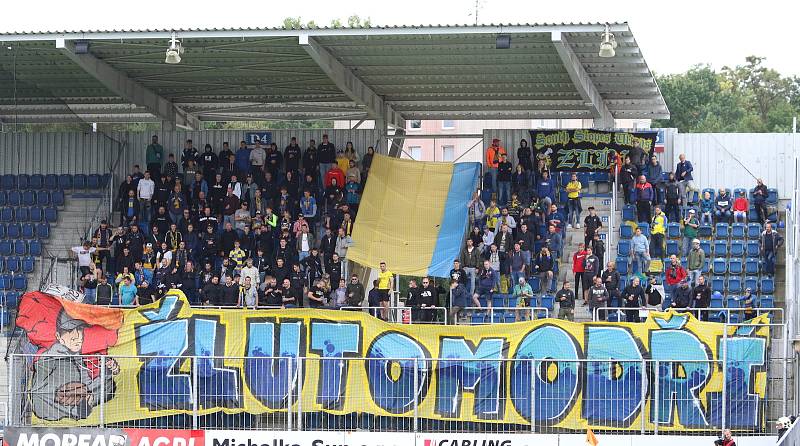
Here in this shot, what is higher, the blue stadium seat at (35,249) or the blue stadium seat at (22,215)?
the blue stadium seat at (22,215)

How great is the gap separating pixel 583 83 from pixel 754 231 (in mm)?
5381

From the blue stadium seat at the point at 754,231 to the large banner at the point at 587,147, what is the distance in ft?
10.7

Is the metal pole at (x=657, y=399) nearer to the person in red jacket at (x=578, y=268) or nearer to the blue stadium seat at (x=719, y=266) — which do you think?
the person in red jacket at (x=578, y=268)

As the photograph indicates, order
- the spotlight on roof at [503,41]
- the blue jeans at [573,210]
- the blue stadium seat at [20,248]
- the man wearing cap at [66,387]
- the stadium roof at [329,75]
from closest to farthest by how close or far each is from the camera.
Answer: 1. the man wearing cap at [66,387]
2. the spotlight on roof at [503,41]
3. the stadium roof at [329,75]
4. the blue jeans at [573,210]
5. the blue stadium seat at [20,248]

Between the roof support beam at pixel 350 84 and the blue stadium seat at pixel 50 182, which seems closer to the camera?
the roof support beam at pixel 350 84

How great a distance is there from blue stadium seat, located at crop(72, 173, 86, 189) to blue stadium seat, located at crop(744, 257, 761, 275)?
16903mm

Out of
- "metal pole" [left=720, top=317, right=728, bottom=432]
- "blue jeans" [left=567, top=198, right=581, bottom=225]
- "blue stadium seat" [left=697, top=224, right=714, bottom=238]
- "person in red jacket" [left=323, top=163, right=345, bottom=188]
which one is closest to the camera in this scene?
"metal pole" [left=720, top=317, right=728, bottom=432]

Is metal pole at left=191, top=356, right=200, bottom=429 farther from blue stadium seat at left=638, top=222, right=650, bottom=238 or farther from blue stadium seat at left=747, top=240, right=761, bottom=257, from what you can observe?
blue stadium seat at left=747, top=240, right=761, bottom=257

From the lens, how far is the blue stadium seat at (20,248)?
33750 millimetres

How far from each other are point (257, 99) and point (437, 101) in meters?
4.99

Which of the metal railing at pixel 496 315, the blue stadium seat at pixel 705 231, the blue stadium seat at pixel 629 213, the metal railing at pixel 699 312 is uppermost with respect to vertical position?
the blue stadium seat at pixel 629 213

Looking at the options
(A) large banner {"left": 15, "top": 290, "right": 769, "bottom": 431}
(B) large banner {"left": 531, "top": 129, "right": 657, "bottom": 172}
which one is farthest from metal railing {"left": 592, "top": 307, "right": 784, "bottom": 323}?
(B) large banner {"left": 531, "top": 129, "right": 657, "bottom": 172}

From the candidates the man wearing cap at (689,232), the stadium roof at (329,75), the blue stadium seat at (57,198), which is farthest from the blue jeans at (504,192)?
the blue stadium seat at (57,198)

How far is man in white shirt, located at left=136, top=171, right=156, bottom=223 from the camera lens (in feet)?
112
